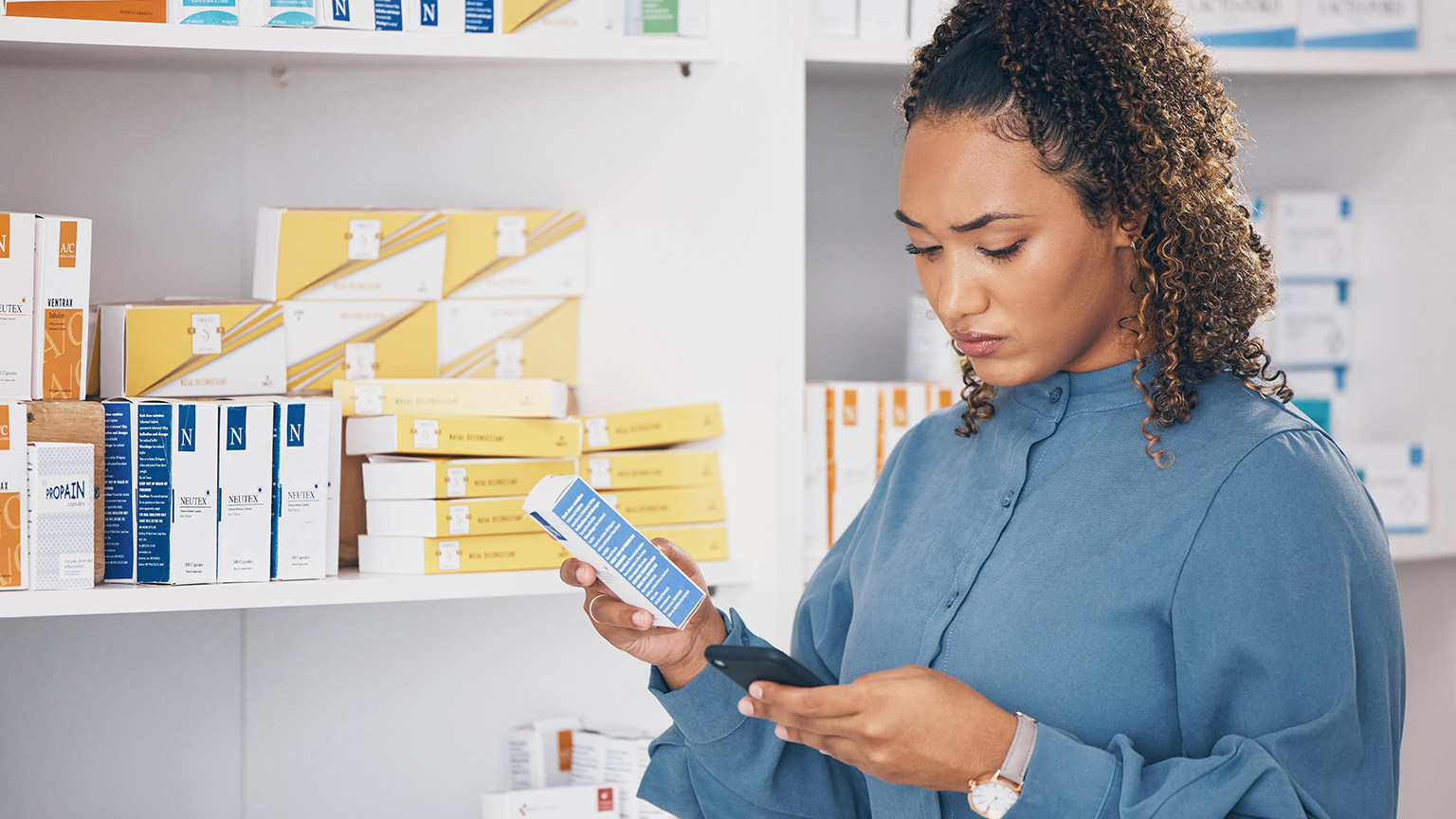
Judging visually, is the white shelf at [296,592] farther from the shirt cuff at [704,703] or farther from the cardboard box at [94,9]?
the cardboard box at [94,9]

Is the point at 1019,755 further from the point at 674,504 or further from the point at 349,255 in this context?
the point at 349,255

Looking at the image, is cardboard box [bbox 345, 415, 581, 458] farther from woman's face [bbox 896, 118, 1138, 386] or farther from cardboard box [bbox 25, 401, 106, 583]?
woman's face [bbox 896, 118, 1138, 386]

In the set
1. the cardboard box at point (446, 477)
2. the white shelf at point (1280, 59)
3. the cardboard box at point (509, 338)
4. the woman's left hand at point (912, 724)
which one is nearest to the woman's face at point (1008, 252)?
the woman's left hand at point (912, 724)

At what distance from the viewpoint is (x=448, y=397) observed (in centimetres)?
151

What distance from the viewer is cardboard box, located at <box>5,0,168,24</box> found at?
140 cm

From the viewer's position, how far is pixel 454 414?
1.51 meters

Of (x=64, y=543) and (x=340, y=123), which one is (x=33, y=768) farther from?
(x=340, y=123)

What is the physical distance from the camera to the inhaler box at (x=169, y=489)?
1.37 meters

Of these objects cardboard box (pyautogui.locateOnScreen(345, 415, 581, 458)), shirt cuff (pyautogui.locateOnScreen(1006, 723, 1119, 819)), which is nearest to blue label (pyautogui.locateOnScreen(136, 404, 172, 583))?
cardboard box (pyautogui.locateOnScreen(345, 415, 581, 458))

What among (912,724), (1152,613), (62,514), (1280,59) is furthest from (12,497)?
(1280,59)

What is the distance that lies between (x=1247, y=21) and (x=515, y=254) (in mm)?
1126

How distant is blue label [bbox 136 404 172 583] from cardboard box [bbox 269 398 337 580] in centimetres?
11

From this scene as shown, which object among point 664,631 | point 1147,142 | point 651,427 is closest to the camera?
point 1147,142

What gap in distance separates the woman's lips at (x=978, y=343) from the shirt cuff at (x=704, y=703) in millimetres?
347
